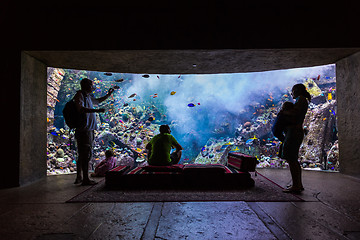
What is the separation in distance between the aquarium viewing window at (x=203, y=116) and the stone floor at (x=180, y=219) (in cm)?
584

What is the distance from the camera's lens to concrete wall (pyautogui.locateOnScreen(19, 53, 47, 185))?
3945mm

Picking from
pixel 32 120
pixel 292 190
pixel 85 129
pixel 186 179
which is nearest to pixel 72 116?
pixel 85 129

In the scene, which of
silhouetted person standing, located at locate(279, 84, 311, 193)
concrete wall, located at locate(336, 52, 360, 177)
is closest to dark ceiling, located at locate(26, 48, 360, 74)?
concrete wall, located at locate(336, 52, 360, 177)

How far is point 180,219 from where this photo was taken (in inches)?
86.4

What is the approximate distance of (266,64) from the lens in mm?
5090

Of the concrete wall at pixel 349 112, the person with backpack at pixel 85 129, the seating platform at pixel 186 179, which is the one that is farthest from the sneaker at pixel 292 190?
the person with backpack at pixel 85 129

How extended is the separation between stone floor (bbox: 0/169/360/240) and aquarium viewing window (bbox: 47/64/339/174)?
5843 millimetres

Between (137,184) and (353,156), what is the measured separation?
4.28 m

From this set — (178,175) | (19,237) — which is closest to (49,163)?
(178,175)

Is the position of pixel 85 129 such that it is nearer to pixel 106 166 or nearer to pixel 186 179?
pixel 106 166

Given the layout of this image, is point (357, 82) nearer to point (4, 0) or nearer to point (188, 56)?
point (188, 56)

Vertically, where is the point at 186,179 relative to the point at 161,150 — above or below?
below

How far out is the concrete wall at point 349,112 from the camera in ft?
14.4

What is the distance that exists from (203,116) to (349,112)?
24.6 meters
